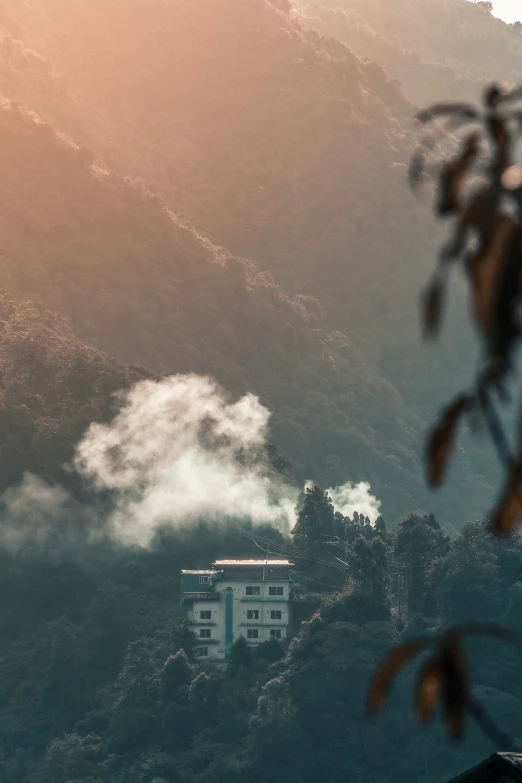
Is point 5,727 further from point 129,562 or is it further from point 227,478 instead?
point 227,478

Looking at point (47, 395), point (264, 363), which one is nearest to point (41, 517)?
point (47, 395)

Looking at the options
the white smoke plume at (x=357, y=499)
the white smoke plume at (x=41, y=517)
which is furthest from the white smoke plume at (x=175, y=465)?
the white smoke plume at (x=357, y=499)

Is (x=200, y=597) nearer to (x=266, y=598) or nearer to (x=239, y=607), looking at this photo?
(x=239, y=607)

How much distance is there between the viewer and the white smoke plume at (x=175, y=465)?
15588 centimetres

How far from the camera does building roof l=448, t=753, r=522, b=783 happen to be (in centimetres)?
2331

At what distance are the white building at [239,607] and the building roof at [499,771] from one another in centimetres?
10791

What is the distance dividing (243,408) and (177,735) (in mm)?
56548

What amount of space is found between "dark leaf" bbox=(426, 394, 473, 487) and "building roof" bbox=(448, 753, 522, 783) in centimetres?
1255

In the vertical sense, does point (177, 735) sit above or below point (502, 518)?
above

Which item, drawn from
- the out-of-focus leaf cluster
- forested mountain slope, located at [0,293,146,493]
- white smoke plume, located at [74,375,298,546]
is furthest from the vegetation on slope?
the out-of-focus leaf cluster

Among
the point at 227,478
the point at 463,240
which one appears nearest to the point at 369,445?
the point at 227,478

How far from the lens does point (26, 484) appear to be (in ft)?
511

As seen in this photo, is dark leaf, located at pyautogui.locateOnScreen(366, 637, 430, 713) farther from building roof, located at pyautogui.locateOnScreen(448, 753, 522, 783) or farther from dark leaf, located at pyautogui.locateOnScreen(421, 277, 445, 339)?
building roof, located at pyautogui.locateOnScreen(448, 753, 522, 783)

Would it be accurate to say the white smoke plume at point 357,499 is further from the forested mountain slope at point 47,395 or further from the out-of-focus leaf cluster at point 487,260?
the out-of-focus leaf cluster at point 487,260
